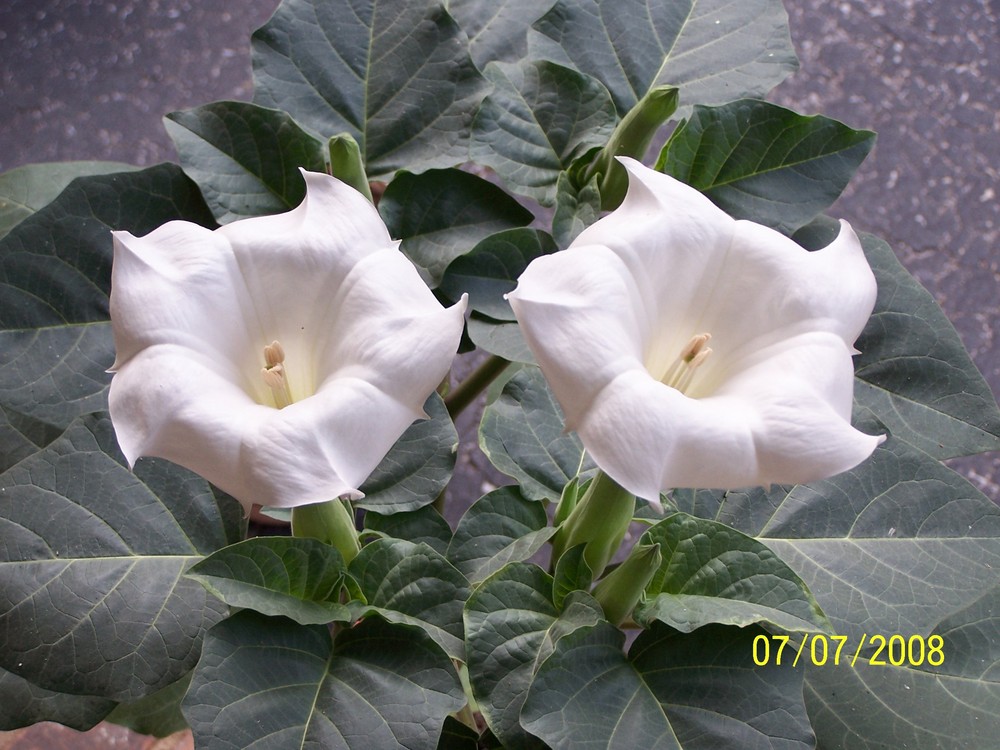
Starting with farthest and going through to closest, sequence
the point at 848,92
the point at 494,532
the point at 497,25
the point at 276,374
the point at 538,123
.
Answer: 1. the point at 848,92
2. the point at 497,25
3. the point at 538,123
4. the point at 494,532
5. the point at 276,374

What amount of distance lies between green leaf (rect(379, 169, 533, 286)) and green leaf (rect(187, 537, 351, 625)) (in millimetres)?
245

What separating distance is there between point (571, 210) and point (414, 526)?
0.24m

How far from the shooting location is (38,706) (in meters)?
0.66

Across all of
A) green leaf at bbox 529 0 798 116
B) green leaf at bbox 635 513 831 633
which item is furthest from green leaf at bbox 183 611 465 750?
green leaf at bbox 529 0 798 116

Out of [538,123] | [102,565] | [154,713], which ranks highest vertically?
[538,123]

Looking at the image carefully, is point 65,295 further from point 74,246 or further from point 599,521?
point 599,521

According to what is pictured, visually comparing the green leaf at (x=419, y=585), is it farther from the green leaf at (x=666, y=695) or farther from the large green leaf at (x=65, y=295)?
the large green leaf at (x=65, y=295)

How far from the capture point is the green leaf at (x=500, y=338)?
67cm

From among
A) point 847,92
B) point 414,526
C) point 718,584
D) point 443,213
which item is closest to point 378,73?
point 443,213

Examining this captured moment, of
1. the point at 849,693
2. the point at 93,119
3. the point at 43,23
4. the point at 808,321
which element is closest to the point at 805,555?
the point at 849,693

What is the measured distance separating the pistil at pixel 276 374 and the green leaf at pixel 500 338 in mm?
159

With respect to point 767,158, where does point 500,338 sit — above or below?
below

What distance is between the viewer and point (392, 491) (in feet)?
2.13

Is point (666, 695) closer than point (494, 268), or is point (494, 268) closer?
point (666, 695)
